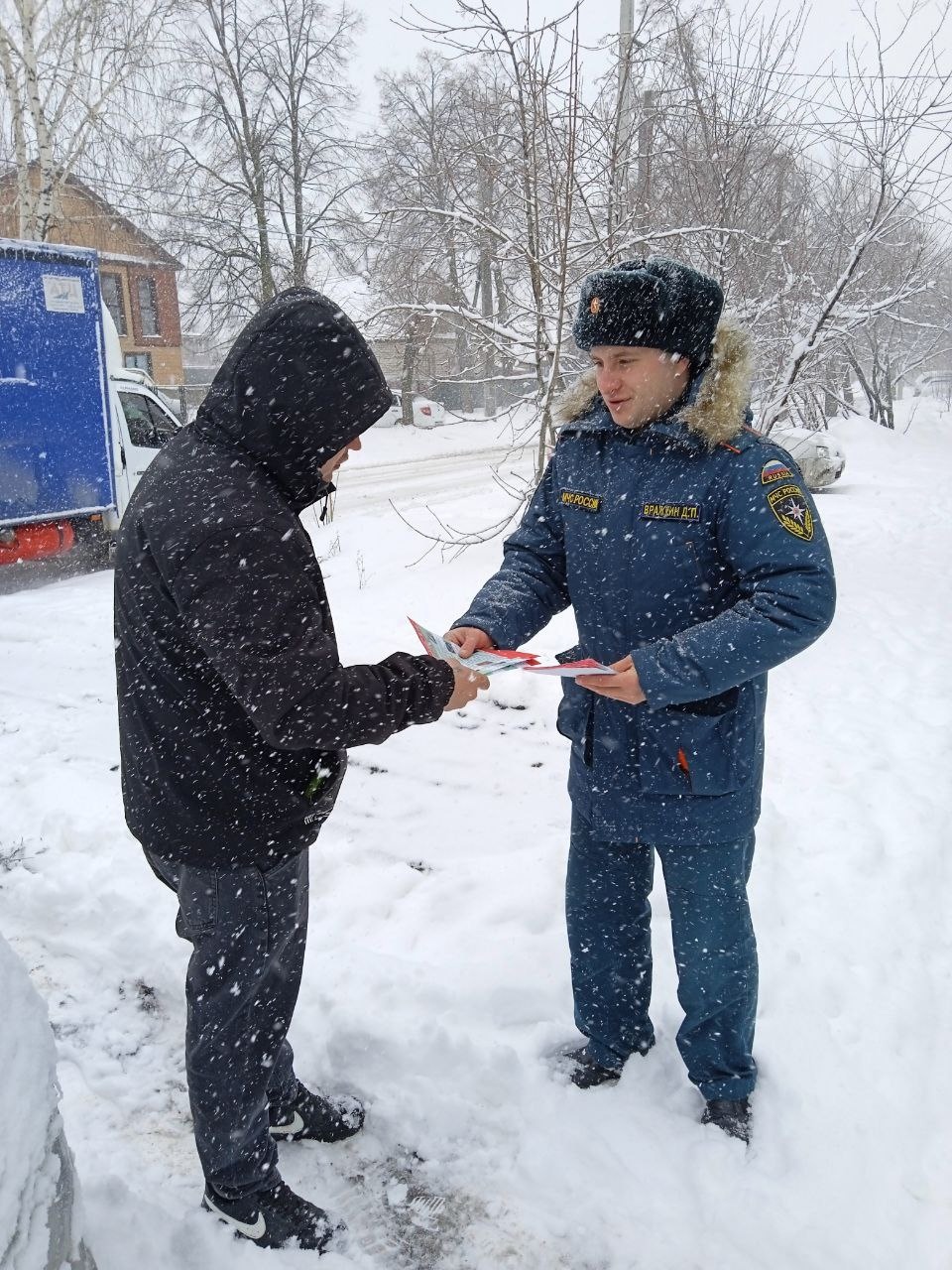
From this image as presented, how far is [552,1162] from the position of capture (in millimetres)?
2207

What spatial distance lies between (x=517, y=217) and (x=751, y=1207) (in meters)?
6.52

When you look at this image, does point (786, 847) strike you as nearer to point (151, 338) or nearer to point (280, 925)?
point (280, 925)

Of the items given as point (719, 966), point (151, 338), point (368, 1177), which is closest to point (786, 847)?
point (719, 966)

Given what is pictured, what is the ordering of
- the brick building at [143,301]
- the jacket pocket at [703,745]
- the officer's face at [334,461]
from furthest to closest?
the brick building at [143,301] → the jacket pocket at [703,745] → the officer's face at [334,461]

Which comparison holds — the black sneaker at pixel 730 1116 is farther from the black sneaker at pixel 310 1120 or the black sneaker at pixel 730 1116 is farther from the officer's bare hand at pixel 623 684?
the officer's bare hand at pixel 623 684

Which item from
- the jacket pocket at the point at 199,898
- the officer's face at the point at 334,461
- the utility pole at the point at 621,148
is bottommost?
the jacket pocket at the point at 199,898

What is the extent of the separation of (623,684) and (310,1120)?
1.38 metres

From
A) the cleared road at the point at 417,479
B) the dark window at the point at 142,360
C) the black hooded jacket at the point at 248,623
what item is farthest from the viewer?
the dark window at the point at 142,360

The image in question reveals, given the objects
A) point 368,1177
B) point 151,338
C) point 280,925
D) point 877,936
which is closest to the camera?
point 280,925

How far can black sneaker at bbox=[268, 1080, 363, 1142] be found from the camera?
2227 millimetres

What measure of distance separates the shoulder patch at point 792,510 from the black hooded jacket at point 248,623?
0.79m

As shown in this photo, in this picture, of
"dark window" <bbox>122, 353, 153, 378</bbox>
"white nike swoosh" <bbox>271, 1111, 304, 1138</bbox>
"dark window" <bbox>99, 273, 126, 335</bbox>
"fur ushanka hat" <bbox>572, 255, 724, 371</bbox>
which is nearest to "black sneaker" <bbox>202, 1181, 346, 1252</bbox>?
"white nike swoosh" <bbox>271, 1111, 304, 1138</bbox>

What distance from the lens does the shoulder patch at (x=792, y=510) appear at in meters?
1.88

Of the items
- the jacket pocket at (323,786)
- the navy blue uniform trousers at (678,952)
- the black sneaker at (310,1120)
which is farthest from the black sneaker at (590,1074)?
the jacket pocket at (323,786)
